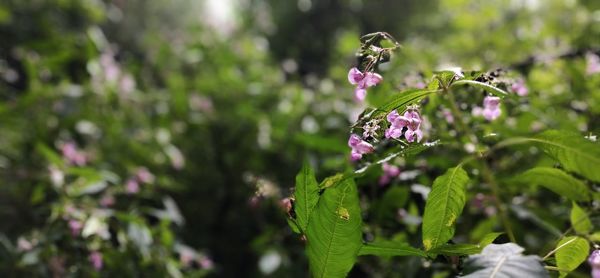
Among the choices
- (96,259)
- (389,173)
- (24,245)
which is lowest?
(24,245)

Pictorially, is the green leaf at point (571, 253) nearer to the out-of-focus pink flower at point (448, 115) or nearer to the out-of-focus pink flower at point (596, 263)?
the out-of-focus pink flower at point (596, 263)

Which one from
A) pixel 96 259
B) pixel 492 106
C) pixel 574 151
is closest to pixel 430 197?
pixel 574 151

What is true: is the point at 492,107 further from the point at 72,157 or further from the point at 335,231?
the point at 72,157

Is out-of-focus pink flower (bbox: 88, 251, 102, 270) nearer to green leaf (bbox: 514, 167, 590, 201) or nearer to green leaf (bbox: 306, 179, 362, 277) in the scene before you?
green leaf (bbox: 306, 179, 362, 277)

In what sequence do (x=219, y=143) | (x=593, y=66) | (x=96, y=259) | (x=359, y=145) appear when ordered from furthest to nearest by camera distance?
(x=219, y=143) → (x=593, y=66) → (x=96, y=259) → (x=359, y=145)

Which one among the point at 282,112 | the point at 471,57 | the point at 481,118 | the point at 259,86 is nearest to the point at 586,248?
the point at 481,118

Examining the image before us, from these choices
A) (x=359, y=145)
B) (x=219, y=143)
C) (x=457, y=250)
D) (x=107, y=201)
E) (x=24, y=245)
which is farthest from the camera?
(x=219, y=143)

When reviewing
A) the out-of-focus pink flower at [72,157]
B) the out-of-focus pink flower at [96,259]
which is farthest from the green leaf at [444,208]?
the out-of-focus pink flower at [72,157]

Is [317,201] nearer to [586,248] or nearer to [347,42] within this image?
[586,248]
